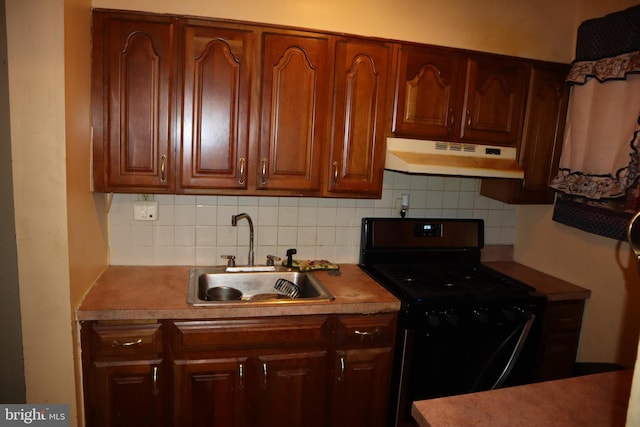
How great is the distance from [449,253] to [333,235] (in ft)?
2.54

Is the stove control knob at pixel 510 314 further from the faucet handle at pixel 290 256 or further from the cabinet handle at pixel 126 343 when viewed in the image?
the cabinet handle at pixel 126 343

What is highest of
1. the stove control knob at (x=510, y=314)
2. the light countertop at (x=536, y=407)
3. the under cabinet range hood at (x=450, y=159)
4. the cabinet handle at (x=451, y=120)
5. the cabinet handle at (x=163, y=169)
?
the cabinet handle at (x=451, y=120)

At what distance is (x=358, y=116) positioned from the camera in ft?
6.54

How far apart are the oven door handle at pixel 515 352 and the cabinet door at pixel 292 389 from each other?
0.95 metres

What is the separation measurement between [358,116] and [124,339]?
1.49 meters

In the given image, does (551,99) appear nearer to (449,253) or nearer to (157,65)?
(449,253)

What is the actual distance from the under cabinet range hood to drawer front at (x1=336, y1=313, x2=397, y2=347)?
738 millimetres

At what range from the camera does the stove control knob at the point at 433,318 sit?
6.17ft

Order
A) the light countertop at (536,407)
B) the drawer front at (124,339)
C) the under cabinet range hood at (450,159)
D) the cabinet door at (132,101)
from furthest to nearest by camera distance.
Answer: the under cabinet range hood at (450,159) → the cabinet door at (132,101) → the drawer front at (124,339) → the light countertop at (536,407)

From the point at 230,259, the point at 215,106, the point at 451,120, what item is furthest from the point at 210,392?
the point at 451,120

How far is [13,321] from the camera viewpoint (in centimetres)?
155

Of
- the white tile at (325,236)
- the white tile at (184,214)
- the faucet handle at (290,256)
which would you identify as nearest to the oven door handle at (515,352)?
the white tile at (325,236)

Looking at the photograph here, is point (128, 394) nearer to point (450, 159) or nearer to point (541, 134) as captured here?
point (450, 159)

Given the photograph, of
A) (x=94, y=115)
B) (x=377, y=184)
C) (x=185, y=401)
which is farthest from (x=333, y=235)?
(x=94, y=115)
